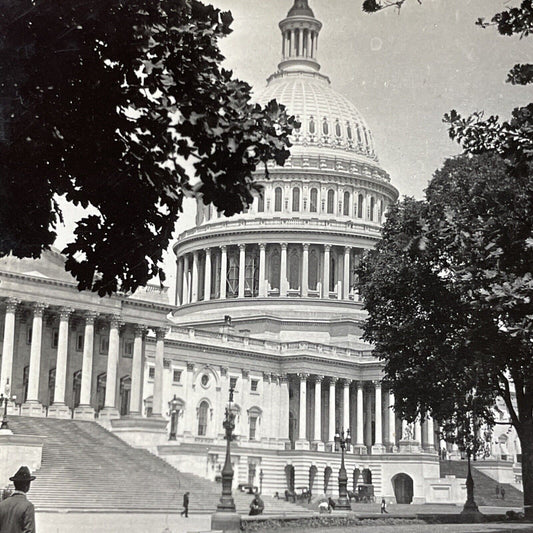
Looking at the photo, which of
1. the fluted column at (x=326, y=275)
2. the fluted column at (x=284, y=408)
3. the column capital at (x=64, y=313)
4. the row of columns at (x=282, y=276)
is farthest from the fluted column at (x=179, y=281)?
the column capital at (x=64, y=313)

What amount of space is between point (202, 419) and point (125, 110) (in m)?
82.3

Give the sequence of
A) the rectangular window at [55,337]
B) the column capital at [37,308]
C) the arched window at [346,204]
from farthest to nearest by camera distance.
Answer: the arched window at [346,204] < the rectangular window at [55,337] < the column capital at [37,308]

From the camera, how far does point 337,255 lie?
12556cm

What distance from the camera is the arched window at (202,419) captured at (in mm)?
96875

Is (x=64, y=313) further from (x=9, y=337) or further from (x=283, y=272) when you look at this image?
(x=283, y=272)

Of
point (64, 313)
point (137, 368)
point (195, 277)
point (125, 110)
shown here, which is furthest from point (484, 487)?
point (125, 110)

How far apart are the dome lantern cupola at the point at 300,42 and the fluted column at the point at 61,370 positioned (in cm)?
7537

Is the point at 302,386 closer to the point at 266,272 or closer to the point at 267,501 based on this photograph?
the point at 266,272

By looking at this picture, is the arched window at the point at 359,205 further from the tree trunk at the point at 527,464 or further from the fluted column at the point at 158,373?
the tree trunk at the point at 527,464

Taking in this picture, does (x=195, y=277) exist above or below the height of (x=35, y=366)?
above

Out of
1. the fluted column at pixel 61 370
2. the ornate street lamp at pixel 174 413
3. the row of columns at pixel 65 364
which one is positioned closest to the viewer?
the row of columns at pixel 65 364

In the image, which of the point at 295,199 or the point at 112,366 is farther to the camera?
the point at 295,199

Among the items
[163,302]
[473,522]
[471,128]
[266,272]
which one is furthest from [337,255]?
[471,128]

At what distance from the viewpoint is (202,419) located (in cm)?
9731
